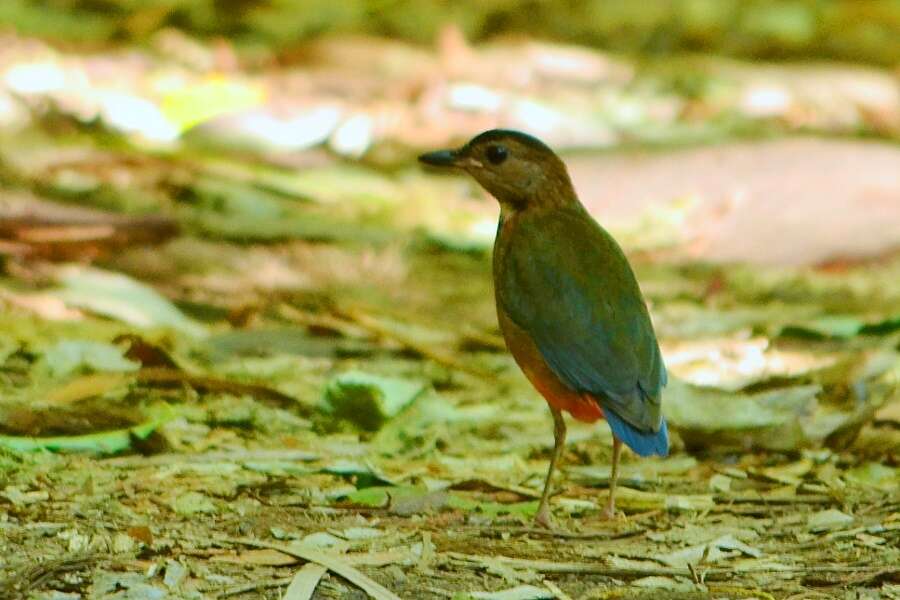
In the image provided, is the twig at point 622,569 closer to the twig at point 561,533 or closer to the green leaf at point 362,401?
the twig at point 561,533

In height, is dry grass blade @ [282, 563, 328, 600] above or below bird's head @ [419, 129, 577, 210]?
below

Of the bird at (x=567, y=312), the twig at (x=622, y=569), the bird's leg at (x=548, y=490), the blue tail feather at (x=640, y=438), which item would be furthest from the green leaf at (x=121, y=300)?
the twig at (x=622, y=569)

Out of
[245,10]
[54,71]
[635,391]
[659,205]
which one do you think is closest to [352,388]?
[635,391]

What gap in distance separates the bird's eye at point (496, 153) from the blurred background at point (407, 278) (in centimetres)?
70

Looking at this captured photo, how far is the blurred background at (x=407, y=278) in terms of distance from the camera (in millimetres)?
3703

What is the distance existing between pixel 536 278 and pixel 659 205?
398 centimetres

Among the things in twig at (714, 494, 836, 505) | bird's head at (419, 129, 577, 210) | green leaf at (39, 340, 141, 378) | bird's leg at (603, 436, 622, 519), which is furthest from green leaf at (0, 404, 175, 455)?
twig at (714, 494, 836, 505)

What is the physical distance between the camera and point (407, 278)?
6.86 m

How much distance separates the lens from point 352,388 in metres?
4.52

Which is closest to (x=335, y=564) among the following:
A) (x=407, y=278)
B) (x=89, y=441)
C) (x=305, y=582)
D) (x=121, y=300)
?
(x=305, y=582)

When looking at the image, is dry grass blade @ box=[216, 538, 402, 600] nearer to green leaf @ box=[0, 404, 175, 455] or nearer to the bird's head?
green leaf @ box=[0, 404, 175, 455]

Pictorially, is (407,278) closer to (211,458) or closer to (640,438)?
(211,458)

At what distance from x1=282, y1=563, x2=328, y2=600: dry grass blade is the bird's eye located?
6.16ft

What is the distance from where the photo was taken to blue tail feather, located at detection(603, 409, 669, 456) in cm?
376
